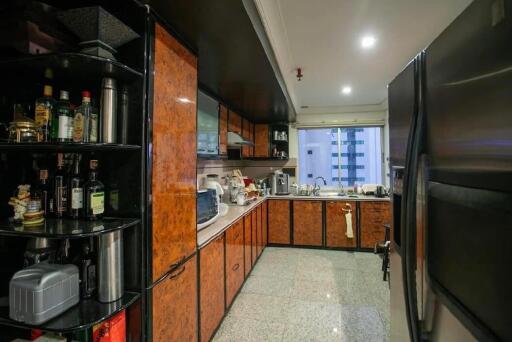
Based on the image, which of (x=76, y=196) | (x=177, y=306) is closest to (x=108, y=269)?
(x=76, y=196)

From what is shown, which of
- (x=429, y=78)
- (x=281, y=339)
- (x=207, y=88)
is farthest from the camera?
(x=207, y=88)

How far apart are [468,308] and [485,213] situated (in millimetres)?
258

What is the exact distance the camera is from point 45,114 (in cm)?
110

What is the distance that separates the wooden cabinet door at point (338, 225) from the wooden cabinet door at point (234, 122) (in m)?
1.79

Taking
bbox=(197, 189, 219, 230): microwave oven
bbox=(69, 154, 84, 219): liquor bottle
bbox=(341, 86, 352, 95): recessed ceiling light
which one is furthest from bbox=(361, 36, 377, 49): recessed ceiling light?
bbox=(69, 154, 84, 219): liquor bottle

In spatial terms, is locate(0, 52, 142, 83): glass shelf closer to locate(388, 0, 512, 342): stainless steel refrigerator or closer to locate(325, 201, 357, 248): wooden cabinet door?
locate(388, 0, 512, 342): stainless steel refrigerator

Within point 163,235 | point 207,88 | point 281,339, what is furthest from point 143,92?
point 281,339

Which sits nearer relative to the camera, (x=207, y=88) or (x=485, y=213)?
(x=485, y=213)

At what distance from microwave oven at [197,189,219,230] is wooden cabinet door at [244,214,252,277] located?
650mm

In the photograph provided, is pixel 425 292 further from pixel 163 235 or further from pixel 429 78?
pixel 163 235

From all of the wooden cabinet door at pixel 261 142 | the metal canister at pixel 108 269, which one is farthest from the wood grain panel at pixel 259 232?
the metal canister at pixel 108 269

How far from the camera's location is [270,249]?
4078 mm

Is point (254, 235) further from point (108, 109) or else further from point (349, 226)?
point (108, 109)

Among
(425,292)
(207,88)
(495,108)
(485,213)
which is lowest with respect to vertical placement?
(425,292)
